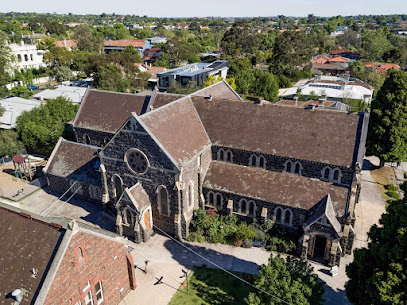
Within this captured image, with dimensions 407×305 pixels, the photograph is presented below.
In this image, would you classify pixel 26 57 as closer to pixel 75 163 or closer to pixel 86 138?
pixel 86 138

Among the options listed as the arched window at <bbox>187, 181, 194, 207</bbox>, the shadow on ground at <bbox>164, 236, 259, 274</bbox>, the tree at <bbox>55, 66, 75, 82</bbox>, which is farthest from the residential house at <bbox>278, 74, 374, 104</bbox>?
the tree at <bbox>55, 66, 75, 82</bbox>

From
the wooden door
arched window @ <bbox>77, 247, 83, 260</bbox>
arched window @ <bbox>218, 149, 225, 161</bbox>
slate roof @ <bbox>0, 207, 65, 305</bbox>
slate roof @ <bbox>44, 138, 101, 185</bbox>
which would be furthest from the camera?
slate roof @ <bbox>44, 138, 101, 185</bbox>

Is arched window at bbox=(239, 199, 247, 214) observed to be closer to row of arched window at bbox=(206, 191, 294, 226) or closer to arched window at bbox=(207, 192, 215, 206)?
row of arched window at bbox=(206, 191, 294, 226)

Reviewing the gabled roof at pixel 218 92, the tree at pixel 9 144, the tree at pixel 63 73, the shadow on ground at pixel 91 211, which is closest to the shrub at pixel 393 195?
the gabled roof at pixel 218 92

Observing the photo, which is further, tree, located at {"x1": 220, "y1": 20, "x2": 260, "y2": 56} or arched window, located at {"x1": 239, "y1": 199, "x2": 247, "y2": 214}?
tree, located at {"x1": 220, "y1": 20, "x2": 260, "y2": 56}

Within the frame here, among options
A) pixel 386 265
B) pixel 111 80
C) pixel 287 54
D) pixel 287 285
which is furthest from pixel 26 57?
pixel 386 265

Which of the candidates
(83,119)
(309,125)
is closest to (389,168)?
(309,125)
